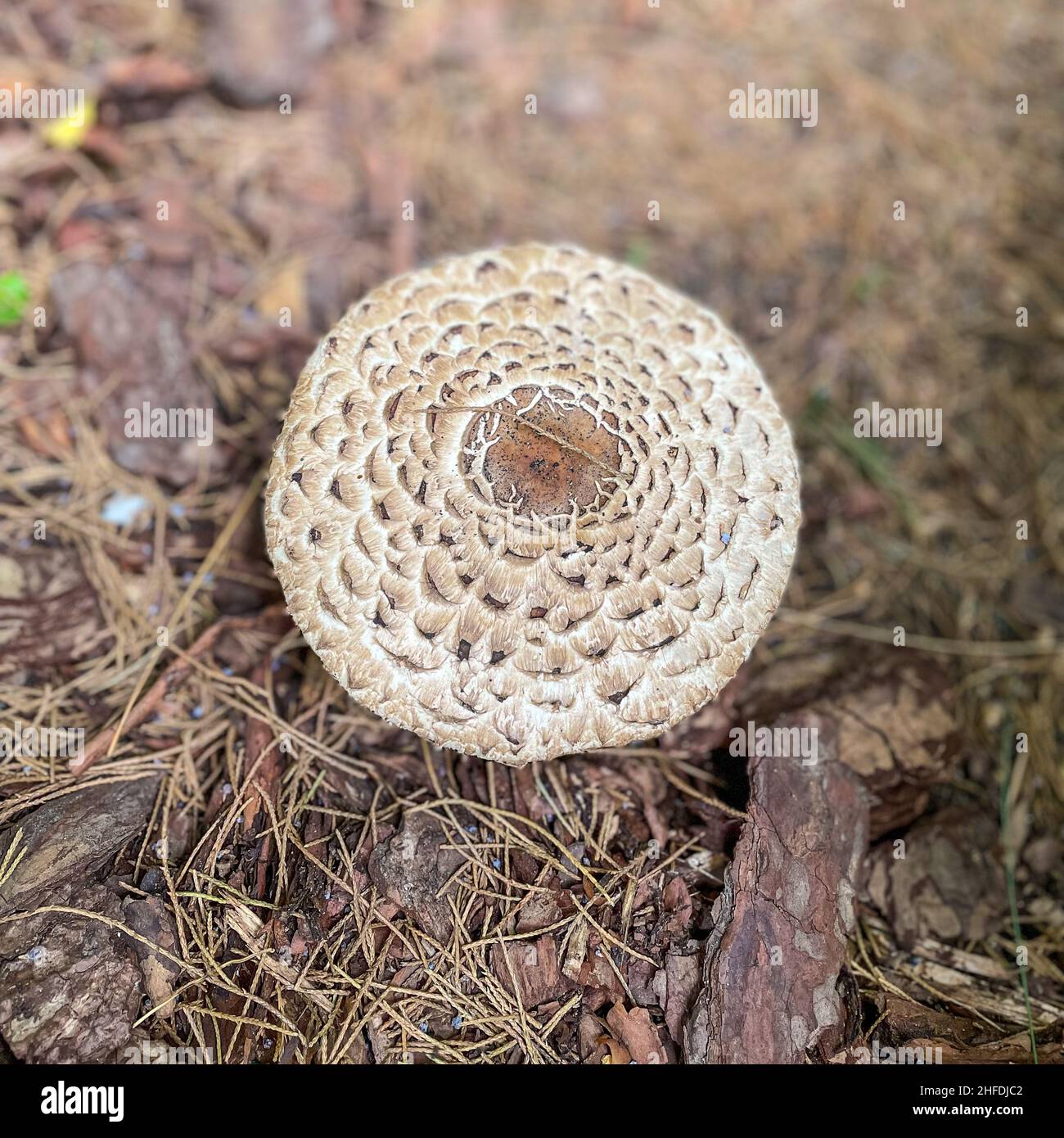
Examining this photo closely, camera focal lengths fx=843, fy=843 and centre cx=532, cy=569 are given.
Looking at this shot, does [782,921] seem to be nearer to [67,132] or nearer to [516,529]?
[516,529]

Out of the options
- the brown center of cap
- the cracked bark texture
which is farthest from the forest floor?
the brown center of cap

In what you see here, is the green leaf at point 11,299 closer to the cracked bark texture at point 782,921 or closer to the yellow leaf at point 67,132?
the yellow leaf at point 67,132

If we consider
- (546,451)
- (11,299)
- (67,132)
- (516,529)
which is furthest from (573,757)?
(67,132)

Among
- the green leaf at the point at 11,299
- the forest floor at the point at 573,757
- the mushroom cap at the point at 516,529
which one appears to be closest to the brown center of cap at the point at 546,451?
the mushroom cap at the point at 516,529

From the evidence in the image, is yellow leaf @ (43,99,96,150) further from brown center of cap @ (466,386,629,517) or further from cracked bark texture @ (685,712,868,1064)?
cracked bark texture @ (685,712,868,1064)

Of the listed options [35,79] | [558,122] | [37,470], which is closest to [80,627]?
[37,470]

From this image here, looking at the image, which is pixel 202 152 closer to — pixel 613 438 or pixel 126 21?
pixel 126 21
